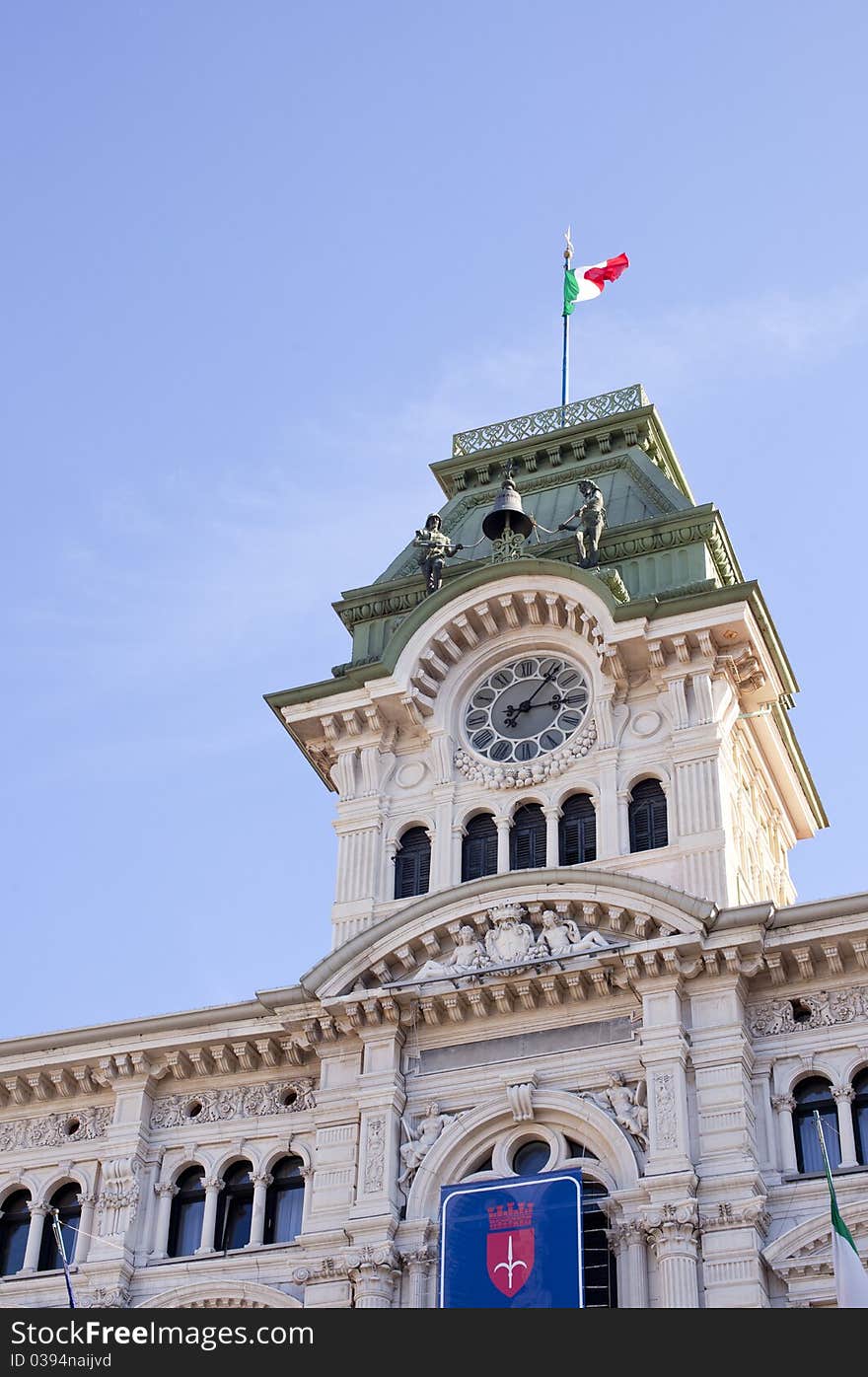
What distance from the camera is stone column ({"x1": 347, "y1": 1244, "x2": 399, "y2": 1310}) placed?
34969mm

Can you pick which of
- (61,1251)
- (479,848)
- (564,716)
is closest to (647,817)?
(564,716)

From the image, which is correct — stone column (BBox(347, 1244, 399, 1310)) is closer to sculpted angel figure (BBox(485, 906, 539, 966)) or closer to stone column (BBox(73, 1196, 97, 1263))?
sculpted angel figure (BBox(485, 906, 539, 966))

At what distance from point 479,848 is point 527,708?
335cm

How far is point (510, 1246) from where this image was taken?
34.5 m

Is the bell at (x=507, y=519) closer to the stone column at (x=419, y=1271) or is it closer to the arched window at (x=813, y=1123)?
the arched window at (x=813, y=1123)

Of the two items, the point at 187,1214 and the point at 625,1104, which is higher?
the point at 625,1104

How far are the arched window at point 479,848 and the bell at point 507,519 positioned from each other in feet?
22.2

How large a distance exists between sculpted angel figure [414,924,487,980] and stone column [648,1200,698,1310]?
20.2 ft

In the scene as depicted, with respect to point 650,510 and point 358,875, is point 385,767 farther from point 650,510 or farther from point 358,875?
point 650,510

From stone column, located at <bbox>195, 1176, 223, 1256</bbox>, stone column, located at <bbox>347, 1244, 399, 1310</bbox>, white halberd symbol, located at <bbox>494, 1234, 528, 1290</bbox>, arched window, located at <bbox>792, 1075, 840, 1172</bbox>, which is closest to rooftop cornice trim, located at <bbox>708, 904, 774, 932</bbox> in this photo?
arched window, located at <bbox>792, 1075, 840, 1172</bbox>

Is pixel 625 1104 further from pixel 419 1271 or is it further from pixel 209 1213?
pixel 209 1213

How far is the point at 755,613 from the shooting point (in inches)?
1652

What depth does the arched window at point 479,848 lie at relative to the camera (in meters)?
41.2

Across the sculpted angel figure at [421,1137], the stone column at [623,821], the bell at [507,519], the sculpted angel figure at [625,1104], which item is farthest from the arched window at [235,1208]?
the bell at [507,519]
